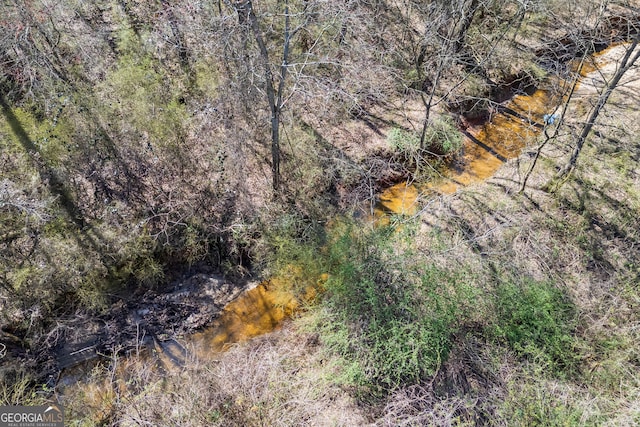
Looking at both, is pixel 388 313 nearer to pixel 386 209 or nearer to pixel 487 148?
pixel 386 209

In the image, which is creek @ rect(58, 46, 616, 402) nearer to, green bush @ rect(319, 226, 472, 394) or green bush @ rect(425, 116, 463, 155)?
green bush @ rect(425, 116, 463, 155)

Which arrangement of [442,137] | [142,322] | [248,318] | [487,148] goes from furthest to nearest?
[487,148]
[442,137]
[248,318]
[142,322]

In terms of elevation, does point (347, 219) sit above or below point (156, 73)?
below

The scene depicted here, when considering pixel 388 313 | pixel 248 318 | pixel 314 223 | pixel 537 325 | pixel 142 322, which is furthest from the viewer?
pixel 314 223

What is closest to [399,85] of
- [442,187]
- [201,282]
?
[442,187]

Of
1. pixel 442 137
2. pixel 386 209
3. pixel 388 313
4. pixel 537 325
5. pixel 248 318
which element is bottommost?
pixel 248 318

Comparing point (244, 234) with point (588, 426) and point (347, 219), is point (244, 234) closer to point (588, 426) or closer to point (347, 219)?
point (347, 219)

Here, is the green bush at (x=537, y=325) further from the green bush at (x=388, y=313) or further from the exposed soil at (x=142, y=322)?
the exposed soil at (x=142, y=322)

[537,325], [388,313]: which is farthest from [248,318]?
[537,325]
